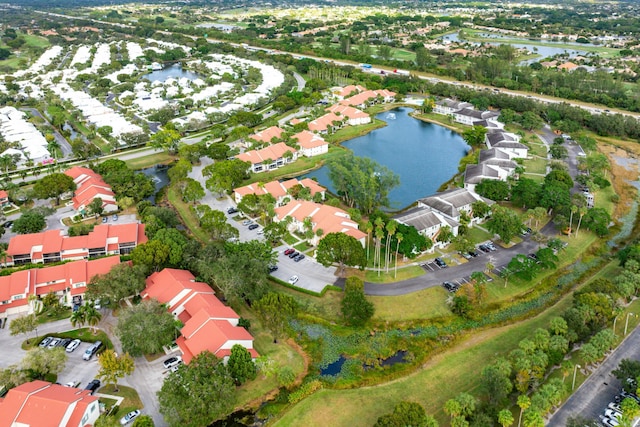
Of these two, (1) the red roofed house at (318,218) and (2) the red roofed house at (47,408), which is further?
(1) the red roofed house at (318,218)

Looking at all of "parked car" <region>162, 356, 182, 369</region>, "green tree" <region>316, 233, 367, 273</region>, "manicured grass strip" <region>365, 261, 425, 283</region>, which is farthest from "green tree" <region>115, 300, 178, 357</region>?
"manicured grass strip" <region>365, 261, 425, 283</region>

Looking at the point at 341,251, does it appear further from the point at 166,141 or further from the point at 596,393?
the point at 166,141

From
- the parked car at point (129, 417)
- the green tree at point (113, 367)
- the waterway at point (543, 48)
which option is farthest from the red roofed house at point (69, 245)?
the waterway at point (543, 48)

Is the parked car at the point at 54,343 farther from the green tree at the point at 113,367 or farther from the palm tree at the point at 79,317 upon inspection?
the green tree at the point at 113,367

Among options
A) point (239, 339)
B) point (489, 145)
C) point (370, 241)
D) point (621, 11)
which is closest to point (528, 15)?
point (621, 11)

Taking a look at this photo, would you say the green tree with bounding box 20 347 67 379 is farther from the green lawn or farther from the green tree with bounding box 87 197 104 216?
the green lawn

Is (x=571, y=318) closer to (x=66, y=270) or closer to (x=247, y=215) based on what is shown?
(x=247, y=215)

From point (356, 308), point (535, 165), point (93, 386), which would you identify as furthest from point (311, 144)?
point (93, 386)
